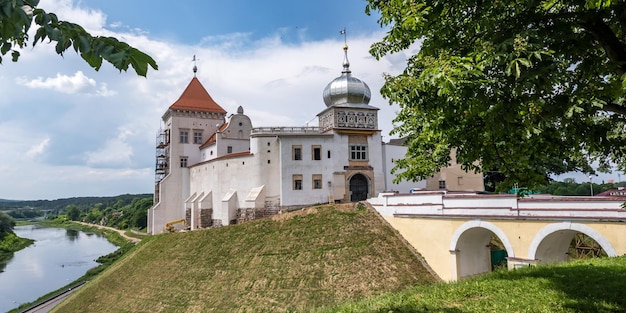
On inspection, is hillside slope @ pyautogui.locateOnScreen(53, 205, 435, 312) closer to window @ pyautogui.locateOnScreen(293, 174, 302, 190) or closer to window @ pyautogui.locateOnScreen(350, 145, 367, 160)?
window @ pyautogui.locateOnScreen(293, 174, 302, 190)

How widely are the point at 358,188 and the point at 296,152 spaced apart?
5363 mm

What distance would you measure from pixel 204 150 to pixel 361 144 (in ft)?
50.1

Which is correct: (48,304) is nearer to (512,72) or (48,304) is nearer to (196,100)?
(196,100)

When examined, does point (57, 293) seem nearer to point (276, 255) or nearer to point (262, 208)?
point (262, 208)

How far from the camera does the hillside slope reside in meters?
17.2

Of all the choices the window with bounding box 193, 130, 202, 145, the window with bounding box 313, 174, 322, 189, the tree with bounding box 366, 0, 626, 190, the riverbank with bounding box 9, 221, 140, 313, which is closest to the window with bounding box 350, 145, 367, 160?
the window with bounding box 313, 174, 322, 189

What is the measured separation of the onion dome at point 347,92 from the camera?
29734mm

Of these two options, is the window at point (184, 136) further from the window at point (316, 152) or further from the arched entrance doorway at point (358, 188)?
the arched entrance doorway at point (358, 188)

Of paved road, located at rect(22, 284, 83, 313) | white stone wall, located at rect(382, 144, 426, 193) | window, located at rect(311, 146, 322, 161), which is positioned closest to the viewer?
paved road, located at rect(22, 284, 83, 313)

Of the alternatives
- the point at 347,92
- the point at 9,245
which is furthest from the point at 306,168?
the point at 9,245

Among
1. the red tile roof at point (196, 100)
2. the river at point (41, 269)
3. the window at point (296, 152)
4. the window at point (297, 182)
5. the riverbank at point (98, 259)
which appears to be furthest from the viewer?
the red tile roof at point (196, 100)

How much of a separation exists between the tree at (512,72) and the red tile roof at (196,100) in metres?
33.5

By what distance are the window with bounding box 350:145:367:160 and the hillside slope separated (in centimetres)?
578

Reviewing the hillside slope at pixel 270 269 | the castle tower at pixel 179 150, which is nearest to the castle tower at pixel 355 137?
the hillside slope at pixel 270 269
